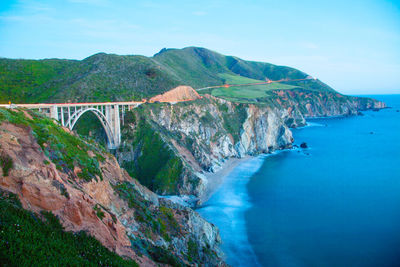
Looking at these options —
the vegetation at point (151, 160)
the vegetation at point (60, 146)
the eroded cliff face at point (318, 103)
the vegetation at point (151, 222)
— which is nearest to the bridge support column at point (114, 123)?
the vegetation at point (151, 160)

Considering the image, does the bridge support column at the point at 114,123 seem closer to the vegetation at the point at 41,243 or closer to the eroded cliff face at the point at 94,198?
the eroded cliff face at the point at 94,198

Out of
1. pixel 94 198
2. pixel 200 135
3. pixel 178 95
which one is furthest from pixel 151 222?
pixel 178 95

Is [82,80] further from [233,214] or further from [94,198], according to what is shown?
[94,198]

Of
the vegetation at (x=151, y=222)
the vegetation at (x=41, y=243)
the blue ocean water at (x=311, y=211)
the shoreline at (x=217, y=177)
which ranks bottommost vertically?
the blue ocean water at (x=311, y=211)

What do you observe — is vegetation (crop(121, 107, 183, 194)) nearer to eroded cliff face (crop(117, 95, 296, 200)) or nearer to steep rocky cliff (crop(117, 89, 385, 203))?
steep rocky cliff (crop(117, 89, 385, 203))

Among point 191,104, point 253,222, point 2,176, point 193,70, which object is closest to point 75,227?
point 2,176

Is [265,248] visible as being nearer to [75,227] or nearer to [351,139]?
[75,227]
